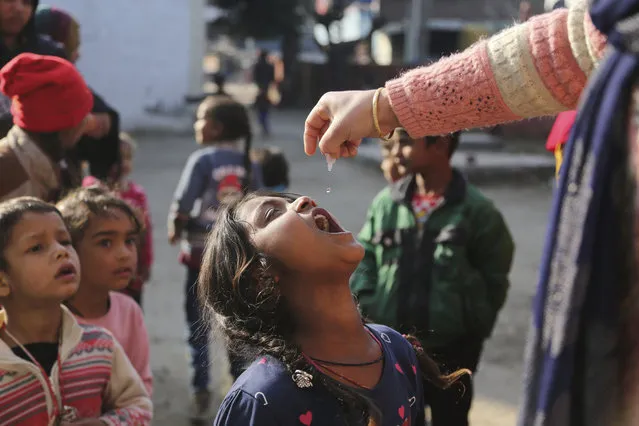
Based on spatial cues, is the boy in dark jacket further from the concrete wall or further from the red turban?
the concrete wall

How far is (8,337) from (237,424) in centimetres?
90

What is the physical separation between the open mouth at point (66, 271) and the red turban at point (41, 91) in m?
0.88

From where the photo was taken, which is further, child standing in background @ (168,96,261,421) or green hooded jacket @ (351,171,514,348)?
child standing in background @ (168,96,261,421)

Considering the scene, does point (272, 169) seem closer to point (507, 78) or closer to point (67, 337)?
point (67, 337)

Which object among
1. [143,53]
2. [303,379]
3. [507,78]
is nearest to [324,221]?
[303,379]

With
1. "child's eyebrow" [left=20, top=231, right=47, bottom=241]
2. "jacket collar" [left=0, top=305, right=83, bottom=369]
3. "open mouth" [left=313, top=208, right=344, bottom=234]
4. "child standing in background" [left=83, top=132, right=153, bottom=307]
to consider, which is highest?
"open mouth" [left=313, top=208, right=344, bottom=234]

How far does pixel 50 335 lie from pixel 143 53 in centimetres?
1995

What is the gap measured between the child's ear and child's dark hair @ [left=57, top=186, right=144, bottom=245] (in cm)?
63

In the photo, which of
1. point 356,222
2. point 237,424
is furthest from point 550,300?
point 356,222

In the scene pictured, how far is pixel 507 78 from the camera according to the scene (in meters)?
1.89

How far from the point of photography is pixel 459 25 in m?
32.3

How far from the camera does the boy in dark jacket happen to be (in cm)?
367

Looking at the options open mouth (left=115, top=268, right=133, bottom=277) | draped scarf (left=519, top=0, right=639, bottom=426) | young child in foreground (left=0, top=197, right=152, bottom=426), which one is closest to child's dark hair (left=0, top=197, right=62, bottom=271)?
young child in foreground (left=0, top=197, right=152, bottom=426)

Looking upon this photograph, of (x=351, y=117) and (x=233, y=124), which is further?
(x=233, y=124)
